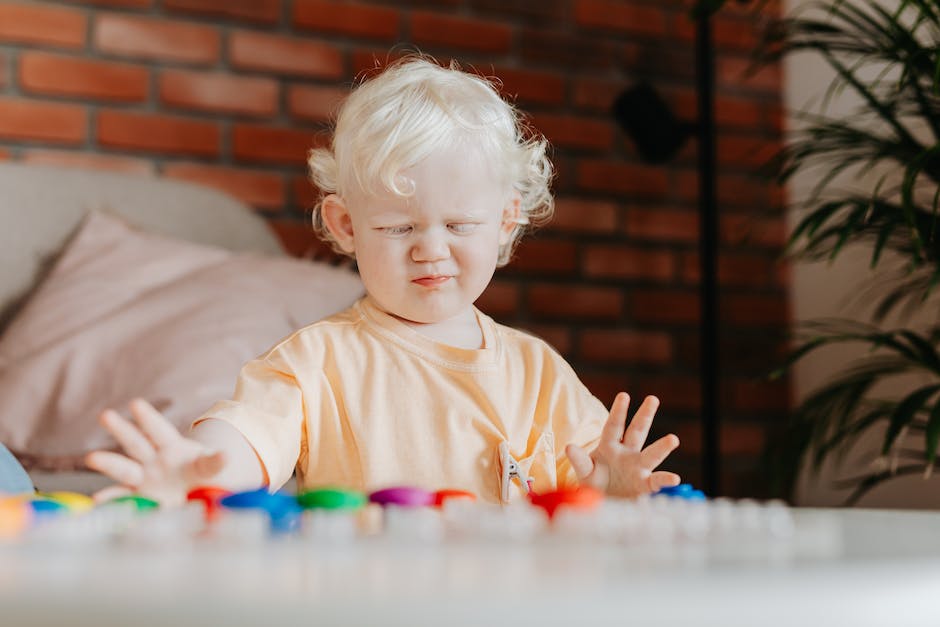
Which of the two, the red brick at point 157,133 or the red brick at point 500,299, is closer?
the red brick at point 157,133

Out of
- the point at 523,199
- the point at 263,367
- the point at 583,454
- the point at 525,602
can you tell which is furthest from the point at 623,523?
the point at 523,199

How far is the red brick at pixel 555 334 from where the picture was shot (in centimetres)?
260

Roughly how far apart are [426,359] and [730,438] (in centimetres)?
181

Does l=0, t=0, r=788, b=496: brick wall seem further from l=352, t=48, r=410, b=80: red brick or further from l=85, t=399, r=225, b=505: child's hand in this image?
l=85, t=399, r=225, b=505: child's hand

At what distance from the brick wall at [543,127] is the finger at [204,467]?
5.26 ft

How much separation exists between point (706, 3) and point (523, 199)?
0.89m

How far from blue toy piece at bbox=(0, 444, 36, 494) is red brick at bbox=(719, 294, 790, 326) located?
2175 millimetres

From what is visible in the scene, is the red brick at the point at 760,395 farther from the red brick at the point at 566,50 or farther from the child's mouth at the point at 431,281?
the child's mouth at the point at 431,281

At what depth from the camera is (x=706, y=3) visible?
1.90 m

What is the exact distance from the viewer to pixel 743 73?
9.28ft

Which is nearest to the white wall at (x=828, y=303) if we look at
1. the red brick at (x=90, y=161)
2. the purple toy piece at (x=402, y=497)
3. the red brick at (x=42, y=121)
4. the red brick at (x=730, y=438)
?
the red brick at (x=730, y=438)

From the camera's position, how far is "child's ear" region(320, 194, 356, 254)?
43.1 inches

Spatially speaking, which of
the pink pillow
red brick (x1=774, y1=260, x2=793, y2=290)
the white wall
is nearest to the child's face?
the pink pillow

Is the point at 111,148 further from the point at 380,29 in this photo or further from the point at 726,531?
the point at 726,531
